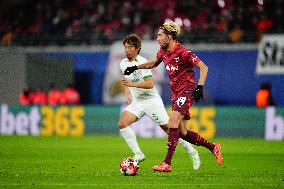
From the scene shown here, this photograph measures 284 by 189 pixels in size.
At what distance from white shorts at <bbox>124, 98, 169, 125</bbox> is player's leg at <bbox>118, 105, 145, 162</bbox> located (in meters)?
0.02

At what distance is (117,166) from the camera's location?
13648mm

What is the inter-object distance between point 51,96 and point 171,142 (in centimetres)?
1783

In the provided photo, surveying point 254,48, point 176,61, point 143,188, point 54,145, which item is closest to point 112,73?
point 254,48

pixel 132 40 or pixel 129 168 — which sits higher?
pixel 132 40

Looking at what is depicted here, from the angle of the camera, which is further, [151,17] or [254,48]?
[151,17]

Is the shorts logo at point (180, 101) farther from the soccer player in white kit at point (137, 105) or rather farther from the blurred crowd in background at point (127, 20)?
the blurred crowd in background at point (127, 20)

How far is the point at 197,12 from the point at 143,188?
18.6m

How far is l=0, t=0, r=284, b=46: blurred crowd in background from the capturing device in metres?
26.4

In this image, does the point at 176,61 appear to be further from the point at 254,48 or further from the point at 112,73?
the point at 112,73

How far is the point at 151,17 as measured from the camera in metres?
28.5

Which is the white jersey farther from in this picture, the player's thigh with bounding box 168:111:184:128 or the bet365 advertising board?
the bet365 advertising board

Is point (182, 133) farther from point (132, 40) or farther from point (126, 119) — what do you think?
point (132, 40)

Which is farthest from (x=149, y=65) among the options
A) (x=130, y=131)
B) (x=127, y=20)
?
(x=127, y=20)

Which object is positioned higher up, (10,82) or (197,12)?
(197,12)
